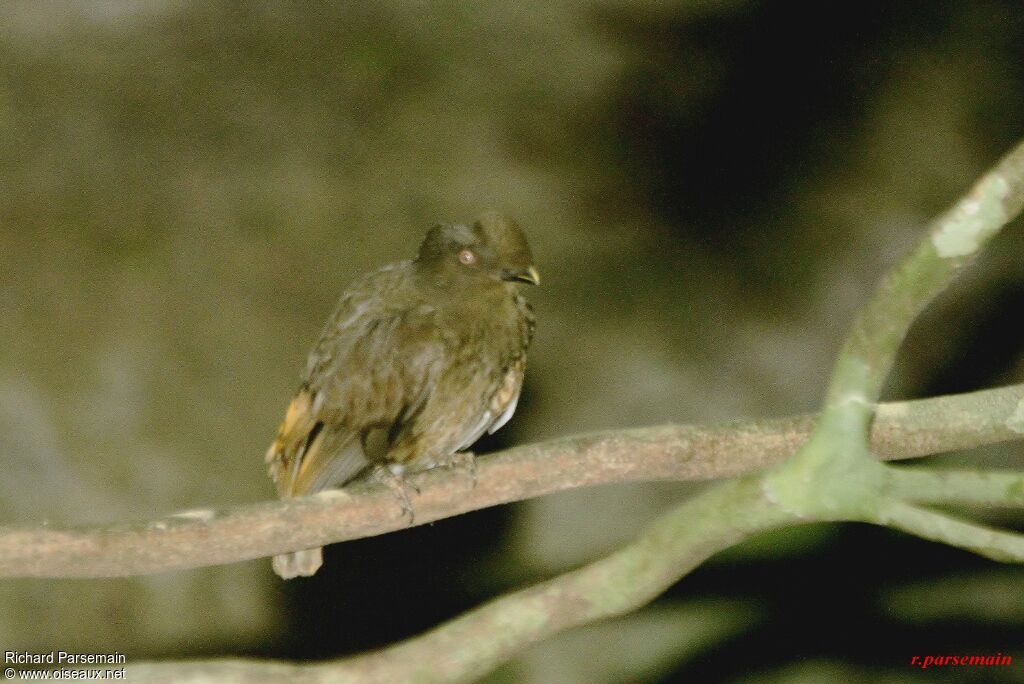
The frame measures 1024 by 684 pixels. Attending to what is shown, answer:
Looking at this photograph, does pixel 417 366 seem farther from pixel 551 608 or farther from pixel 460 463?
pixel 551 608

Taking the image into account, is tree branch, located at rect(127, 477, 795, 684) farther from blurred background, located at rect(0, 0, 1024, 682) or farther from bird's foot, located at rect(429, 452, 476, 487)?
blurred background, located at rect(0, 0, 1024, 682)

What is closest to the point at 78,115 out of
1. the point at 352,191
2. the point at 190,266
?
the point at 190,266

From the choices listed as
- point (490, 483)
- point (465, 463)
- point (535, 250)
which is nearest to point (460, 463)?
point (465, 463)

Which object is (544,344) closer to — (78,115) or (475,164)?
(475,164)

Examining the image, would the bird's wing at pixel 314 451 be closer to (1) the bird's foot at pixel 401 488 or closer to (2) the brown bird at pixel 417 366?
(2) the brown bird at pixel 417 366

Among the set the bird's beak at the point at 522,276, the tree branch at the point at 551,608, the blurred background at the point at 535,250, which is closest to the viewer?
the tree branch at the point at 551,608

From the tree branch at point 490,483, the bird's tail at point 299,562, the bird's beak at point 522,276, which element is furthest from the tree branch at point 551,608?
the bird's beak at point 522,276
